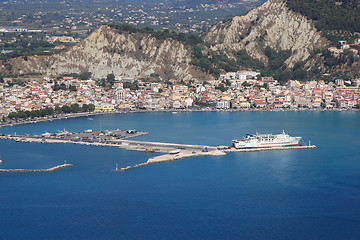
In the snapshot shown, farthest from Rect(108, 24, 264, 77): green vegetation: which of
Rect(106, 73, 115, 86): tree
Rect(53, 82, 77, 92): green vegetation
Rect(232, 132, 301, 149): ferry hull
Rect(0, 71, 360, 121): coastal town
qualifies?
Rect(232, 132, 301, 149): ferry hull

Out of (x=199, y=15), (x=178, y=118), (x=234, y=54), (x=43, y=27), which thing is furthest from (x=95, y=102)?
(x=199, y=15)

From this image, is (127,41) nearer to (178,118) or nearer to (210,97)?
(210,97)

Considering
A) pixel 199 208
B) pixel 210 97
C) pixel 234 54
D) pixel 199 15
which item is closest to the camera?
pixel 199 208

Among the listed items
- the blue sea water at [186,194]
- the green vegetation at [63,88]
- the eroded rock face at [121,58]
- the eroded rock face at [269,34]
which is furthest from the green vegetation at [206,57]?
the blue sea water at [186,194]

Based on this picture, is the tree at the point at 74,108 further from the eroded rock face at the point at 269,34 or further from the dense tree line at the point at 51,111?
the eroded rock face at the point at 269,34

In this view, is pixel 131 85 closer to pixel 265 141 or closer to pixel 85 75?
pixel 85 75

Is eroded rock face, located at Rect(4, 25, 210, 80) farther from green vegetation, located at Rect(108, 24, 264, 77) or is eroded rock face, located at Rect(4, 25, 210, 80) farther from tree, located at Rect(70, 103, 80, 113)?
tree, located at Rect(70, 103, 80, 113)

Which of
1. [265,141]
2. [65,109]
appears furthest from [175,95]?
[265,141]

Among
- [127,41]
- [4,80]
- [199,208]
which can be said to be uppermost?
[127,41]
